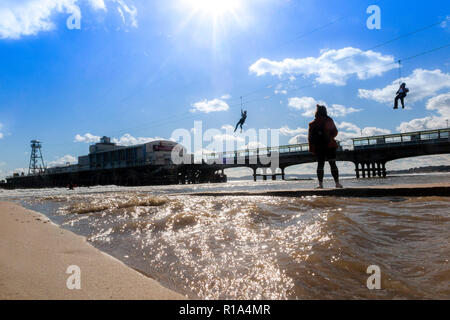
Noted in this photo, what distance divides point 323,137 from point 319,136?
0.09 meters

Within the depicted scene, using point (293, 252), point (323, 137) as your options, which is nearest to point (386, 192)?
point (323, 137)

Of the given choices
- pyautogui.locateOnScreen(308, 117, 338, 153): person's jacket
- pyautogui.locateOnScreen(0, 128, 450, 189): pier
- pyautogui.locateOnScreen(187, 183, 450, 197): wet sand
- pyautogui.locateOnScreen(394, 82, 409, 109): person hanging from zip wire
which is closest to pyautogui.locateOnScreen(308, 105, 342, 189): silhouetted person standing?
pyautogui.locateOnScreen(308, 117, 338, 153): person's jacket

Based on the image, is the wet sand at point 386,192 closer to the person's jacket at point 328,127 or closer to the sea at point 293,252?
the sea at point 293,252

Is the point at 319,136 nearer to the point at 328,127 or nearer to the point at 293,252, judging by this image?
the point at 328,127

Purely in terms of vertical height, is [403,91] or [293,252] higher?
[403,91]

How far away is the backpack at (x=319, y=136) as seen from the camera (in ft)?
19.9

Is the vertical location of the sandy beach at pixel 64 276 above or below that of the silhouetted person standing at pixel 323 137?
below

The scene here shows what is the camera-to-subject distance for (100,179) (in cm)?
5388

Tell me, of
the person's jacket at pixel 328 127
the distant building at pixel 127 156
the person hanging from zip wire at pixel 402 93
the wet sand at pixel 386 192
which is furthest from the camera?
the distant building at pixel 127 156

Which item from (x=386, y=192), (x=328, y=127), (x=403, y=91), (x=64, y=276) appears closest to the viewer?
(x=64, y=276)

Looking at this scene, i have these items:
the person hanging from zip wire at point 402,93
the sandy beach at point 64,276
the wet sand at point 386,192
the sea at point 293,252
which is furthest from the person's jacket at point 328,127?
the person hanging from zip wire at point 402,93

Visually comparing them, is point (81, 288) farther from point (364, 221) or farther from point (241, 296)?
point (364, 221)

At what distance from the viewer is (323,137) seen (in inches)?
239
